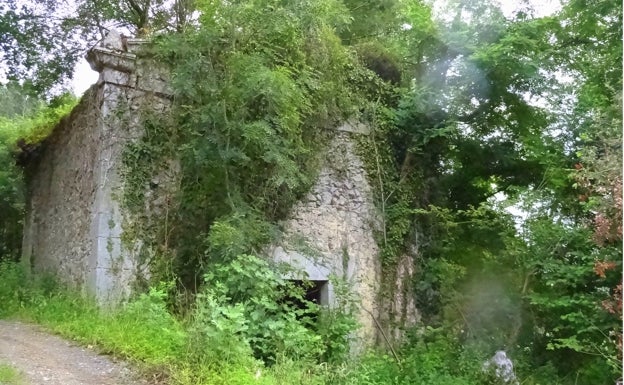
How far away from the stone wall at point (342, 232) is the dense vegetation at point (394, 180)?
0.84 ft

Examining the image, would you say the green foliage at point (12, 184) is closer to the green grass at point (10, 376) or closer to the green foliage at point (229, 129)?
the green foliage at point (229, 129)

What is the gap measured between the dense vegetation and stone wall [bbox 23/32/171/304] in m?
0.22

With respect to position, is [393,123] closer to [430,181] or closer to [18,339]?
[430,181]

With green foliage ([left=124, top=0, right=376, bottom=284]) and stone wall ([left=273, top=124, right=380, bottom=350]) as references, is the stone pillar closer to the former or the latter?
green foliage ([left=124, top=0, right=376, bottom=284])

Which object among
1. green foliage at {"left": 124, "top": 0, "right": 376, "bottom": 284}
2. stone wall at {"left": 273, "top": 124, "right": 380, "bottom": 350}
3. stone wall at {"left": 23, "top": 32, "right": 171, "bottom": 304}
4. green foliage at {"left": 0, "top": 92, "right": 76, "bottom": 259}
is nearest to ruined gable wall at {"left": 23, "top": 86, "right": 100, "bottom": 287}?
stone wall at {"left": 23, "top": 32, "right": 171, "bottom": 304}

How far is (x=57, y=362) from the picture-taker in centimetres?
479

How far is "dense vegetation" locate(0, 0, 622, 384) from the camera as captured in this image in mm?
5566

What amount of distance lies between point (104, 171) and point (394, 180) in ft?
13.2

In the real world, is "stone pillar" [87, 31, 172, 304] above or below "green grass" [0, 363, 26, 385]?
above

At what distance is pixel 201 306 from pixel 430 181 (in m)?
4.99

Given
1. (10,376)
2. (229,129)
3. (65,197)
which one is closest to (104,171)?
(229,129)

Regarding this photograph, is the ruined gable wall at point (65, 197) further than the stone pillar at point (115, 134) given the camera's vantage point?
Yes

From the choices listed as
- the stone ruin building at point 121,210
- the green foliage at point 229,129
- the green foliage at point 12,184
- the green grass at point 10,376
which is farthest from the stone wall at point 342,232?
the green foliage at point 12,184

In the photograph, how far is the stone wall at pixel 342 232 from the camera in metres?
7.55
